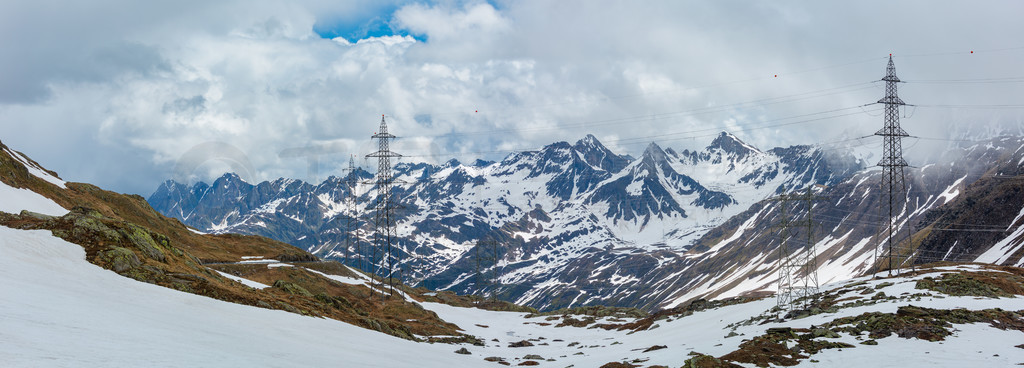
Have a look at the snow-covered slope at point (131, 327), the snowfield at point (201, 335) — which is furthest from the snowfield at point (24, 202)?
the snow-covered slope at point (131, 327)

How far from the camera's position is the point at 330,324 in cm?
4541

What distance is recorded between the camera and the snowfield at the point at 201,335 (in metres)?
20.9

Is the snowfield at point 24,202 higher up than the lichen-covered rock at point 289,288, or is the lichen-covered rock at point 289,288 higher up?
the snowfield at point 24,202

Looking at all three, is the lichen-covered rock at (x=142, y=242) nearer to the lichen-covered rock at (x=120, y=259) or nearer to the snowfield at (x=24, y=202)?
the lichen-covered rock at (x=120, y=259)

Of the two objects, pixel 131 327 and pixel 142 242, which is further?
pixel 142 242

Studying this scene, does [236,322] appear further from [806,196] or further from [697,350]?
[806,196]

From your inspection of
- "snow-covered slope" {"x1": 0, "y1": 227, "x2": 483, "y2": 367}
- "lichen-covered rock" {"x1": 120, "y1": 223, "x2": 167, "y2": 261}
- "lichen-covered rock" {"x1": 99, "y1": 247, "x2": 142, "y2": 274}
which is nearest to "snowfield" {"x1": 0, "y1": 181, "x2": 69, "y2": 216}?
"lichen-covered rock" {"x1": 120, "y1": 223, "x2": 167, "y2": 261}

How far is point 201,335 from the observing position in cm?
2753

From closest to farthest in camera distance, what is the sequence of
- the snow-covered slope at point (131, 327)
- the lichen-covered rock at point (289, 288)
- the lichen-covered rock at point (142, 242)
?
the snow-covered slope at point (131, 327) → the lichen-covered rock at point (142, 242) → the lichen-covered rock at point (289, 288)

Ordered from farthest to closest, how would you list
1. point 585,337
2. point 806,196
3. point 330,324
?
point 585,337, point 806,196, point 330,324

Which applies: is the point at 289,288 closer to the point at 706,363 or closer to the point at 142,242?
the point at 142,242

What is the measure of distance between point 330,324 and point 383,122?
48.0m

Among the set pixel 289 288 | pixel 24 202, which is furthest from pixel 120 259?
pixel 24 202

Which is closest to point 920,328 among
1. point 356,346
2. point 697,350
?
point 697,350
